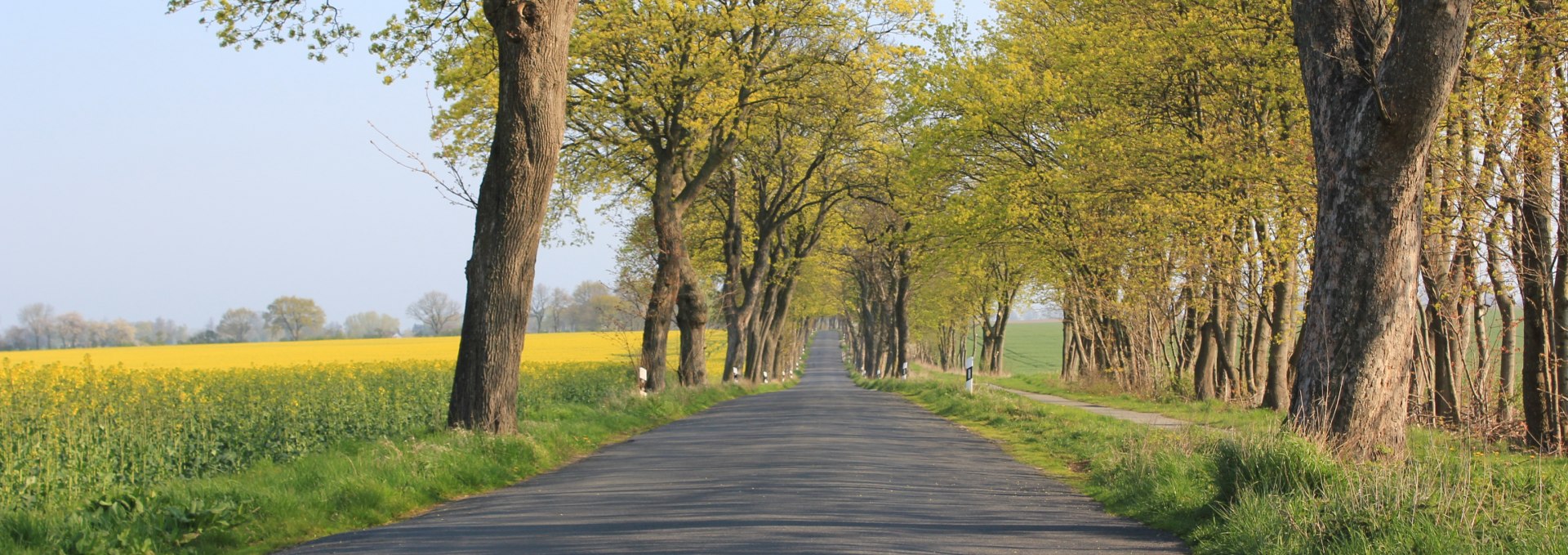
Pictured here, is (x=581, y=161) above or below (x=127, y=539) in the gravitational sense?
above

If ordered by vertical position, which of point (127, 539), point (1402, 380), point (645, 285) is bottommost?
point (127, 539)

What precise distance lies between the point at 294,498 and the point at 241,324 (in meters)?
95.3

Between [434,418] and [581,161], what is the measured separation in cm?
932

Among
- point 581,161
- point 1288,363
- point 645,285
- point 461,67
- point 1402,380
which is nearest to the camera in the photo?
point 1402,380

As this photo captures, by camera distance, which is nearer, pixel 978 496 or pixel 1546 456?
pixel 978 496

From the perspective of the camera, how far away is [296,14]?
1408 centimetres

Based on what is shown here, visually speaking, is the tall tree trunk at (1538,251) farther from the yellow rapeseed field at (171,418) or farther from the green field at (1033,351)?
the green field at (1033,351)

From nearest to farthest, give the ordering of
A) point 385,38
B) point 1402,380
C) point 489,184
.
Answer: point 1402,380 → point 489,184 → point 385,38

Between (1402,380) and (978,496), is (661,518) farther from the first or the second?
(1402,380)

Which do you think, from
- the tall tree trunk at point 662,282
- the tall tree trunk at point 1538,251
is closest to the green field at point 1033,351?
the tall tree trunk at point 662,282

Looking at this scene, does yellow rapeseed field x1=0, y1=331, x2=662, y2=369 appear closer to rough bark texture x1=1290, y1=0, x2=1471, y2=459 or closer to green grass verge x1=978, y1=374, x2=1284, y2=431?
green grass verge x1=978, y1=374, x2=1284, y2=431

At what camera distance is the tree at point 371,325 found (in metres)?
99.9

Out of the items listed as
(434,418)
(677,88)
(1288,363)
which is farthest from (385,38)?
(1288,363)

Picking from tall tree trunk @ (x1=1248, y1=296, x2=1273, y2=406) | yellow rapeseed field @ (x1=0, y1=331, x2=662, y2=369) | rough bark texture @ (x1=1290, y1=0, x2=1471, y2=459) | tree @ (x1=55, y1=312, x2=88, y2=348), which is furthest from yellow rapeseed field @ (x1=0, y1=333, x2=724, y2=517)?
tree @ (x1=55, y1=312, x2=88, y2=348)
